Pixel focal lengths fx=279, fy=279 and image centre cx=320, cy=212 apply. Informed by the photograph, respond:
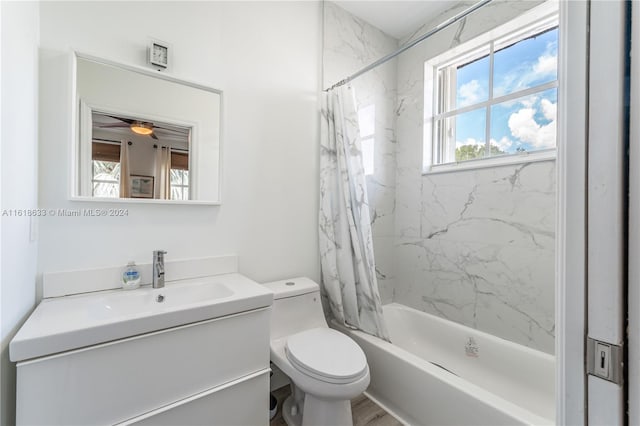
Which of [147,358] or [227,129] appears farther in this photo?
[227,129]

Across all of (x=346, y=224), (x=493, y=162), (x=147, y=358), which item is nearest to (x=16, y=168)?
(x=147, y=358)

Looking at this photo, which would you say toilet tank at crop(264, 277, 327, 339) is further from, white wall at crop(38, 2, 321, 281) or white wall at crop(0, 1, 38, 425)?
white wall at crop(0, 1, 38, 425)

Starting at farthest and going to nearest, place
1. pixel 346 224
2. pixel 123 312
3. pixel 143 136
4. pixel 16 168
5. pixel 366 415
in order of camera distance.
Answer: pixel 346 224 → pixel 366 415 → pixel 143 136 → pixel 123 312 → pixel 16 168

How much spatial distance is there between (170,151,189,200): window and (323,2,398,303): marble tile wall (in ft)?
4.05

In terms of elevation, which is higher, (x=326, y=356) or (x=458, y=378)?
(x=326, y=356)

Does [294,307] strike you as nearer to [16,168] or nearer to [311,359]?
[311,359]

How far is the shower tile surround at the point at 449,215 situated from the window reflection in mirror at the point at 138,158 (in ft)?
3.93

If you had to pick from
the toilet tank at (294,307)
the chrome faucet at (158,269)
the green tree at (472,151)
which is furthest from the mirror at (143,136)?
the green tree at (472,151)

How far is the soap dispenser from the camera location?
1299 mm

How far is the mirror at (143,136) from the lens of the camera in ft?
4.20

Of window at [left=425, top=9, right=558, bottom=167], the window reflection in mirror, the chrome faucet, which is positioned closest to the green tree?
window at [left=425, top=9, right=558, bottom=167]

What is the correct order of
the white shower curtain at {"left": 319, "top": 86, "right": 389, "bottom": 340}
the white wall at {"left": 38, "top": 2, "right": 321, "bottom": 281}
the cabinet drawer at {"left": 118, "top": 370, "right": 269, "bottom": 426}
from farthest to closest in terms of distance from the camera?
the white shower curtain at {"left": 319, "top": 86, "right": 389, "bottom": 340}
the white wall at {"left": 38, "top": 2, "right": 321, "bottom": 281}
the cabinet drawer at {"left": 118, "top": 370, "right": 269, "bottom": 426}

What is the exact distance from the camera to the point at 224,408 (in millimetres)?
1188

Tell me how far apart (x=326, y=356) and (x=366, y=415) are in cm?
58
